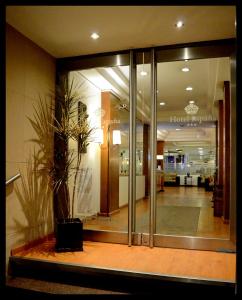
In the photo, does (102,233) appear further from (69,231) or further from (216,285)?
(216,285)

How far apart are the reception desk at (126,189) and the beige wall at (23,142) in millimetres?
1384

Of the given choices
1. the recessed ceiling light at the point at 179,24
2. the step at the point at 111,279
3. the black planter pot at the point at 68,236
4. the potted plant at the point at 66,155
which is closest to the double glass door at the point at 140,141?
the potted plant at the point at 66,155

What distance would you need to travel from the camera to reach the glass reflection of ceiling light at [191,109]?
5476 millimetres

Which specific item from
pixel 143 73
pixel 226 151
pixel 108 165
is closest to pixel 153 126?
pixel 143 73

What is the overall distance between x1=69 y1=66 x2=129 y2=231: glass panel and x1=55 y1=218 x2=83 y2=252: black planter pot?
2.54 ft

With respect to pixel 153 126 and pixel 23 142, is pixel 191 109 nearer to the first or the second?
pixel 153 126

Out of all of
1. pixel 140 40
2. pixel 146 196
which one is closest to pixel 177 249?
pixel 146 196

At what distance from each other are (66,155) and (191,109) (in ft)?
8.50

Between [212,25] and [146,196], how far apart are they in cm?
285

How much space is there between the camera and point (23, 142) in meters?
4.24

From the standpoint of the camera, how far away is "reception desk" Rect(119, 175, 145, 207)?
5.10 meters

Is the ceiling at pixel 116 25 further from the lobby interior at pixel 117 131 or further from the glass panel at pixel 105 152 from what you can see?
the glass panel at pixel 105 152

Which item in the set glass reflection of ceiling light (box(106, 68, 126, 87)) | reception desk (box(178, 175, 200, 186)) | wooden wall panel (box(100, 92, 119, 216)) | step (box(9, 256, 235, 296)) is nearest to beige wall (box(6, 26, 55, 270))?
step (box(9, 256, 235, 296))

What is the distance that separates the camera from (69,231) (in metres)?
4.30
